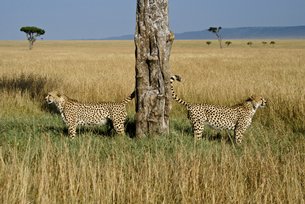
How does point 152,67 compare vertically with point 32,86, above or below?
above

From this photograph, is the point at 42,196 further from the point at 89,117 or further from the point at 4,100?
the point at 4,100

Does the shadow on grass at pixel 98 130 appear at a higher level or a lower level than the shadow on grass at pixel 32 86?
lower

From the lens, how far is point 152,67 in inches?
260

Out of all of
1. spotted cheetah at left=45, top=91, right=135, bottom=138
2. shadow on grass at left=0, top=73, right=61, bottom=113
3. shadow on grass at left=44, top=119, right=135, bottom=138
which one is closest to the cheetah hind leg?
spotted cheetah at left=45, top=91, right=135, bottom=138

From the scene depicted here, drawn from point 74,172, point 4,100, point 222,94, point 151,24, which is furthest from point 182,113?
point 74,172

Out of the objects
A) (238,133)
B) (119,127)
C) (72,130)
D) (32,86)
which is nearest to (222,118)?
(238,133)

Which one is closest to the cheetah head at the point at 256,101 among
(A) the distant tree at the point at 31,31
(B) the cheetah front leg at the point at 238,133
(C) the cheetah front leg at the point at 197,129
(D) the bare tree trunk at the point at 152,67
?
(B) the cheetah front leg at the point at 238,133

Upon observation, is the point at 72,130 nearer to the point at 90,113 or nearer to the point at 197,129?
the point at 90,113

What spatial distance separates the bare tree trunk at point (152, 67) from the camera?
6.50 m

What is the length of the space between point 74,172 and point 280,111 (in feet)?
18.5

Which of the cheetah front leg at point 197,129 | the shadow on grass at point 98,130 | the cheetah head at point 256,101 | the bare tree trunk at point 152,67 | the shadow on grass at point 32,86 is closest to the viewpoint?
the bare tree trunk at point 152,67

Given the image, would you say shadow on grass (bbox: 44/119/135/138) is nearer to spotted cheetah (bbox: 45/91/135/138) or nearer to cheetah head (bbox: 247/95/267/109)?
spotted cheetah (bbox: 45/91/135/138)

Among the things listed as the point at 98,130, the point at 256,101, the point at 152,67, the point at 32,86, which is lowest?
the point at 98,130

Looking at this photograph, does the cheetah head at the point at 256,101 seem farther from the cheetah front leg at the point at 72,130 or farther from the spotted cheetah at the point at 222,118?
the cheetah front leg at the point at 72,130
